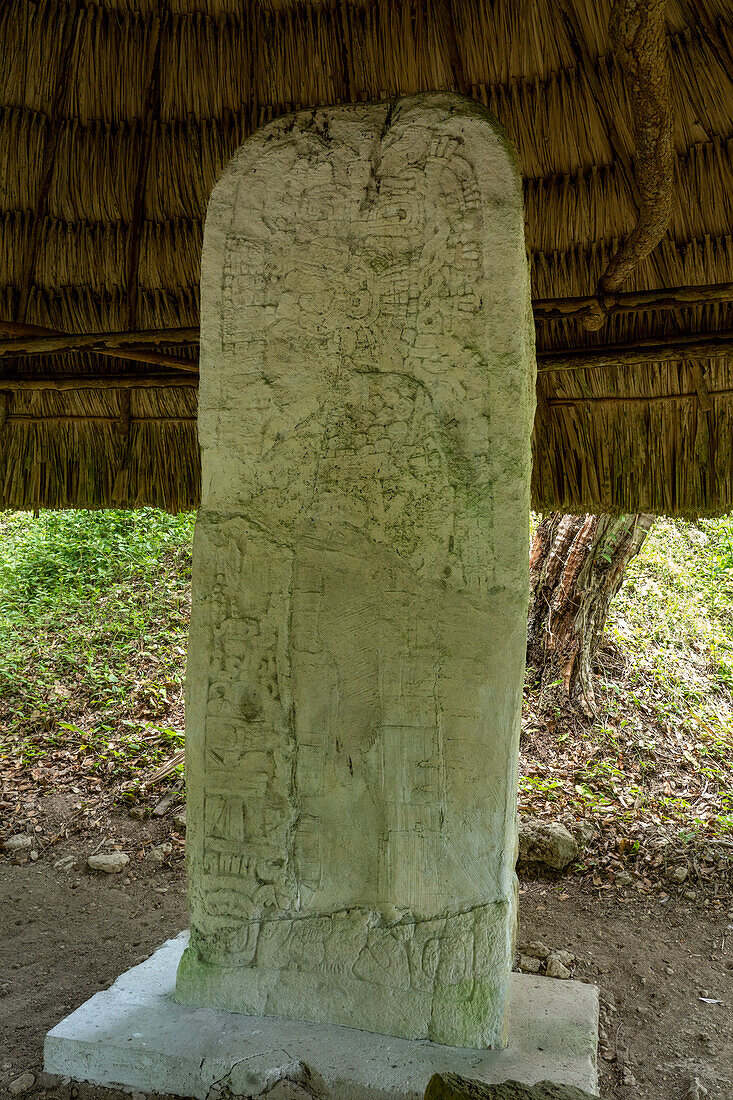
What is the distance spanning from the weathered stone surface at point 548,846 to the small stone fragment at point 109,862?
191 cm

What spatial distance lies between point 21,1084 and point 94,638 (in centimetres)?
405

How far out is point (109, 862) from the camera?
4.00 m

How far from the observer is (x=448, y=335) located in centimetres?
196

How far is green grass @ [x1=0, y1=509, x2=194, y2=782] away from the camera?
5.08 meters

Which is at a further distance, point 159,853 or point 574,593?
point 574,593

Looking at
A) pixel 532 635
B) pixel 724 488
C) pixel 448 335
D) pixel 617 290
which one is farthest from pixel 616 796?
pixel 448 335

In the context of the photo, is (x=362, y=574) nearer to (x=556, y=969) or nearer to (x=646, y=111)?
(x=646, y=111)

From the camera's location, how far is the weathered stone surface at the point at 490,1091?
61.4 inches

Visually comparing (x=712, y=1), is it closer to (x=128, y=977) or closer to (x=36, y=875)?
(x=128, y=977)

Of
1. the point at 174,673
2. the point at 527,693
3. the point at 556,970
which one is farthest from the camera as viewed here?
the point at 174,673

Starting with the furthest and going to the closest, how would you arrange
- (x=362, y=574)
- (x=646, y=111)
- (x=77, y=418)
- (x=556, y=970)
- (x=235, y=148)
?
(x=77, y=418) → (x=235, y=148) → (x=556, y=970) → (x=646, y=111) → (x=362, y=574)

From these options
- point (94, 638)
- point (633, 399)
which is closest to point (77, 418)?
point (94, 638)

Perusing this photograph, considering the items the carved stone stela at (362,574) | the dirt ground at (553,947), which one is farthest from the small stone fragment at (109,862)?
the carved stone stela at (362,574)

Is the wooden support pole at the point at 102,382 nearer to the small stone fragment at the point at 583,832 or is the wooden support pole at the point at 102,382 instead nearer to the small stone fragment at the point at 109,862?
the small stone fragment at the point at 109,862
